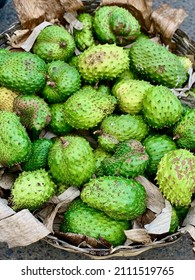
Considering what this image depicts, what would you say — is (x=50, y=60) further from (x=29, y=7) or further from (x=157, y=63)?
(x=157, y=63)

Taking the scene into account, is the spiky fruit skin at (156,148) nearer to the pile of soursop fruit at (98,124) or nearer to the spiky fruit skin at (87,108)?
the pile of soursop fruit at (98,124)

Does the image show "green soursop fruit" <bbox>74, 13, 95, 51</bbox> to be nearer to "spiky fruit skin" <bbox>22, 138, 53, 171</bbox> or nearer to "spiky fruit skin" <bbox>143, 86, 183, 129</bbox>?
"spiky fruit skin" <bbox>143, 86, 183, 129</bbox>

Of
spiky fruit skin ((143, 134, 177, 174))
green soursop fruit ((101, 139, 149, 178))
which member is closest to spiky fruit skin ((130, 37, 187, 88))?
spiky fruit skin ((143, 134, 177, 174))

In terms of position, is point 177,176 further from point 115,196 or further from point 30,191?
point 30,191

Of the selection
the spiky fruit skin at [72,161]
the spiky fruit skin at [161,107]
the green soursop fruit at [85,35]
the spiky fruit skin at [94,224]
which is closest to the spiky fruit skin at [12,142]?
the spiky fruit skin at [72,161]

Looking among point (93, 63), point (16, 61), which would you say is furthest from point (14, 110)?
point (93, 63)

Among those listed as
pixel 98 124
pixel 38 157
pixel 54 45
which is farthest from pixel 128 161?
pixel 54 45
